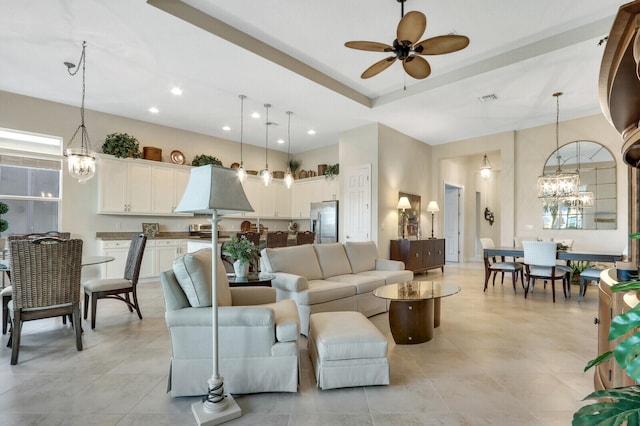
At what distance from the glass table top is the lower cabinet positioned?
4382 mm

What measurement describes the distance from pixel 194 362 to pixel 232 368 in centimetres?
25

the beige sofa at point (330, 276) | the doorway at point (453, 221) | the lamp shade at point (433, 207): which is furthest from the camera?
the doorway at point (453, 221)

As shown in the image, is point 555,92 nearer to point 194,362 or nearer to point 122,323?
point 194,362

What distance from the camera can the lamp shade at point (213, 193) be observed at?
6.29ft

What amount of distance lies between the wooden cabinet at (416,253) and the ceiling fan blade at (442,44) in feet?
13.5

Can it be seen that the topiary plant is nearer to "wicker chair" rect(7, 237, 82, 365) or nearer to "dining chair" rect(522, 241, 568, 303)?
"wicker chair" rect(7, 237, 82, 365)

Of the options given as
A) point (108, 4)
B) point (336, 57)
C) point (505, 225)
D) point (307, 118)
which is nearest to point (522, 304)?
point (505, 225)

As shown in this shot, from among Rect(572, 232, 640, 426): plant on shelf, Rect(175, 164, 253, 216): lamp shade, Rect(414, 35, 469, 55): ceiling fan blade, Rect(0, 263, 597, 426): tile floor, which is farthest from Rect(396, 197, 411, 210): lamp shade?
Rect(572, 232, 640, 426): plant on shelf

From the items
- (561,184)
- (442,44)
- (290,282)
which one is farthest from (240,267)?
(561,184)

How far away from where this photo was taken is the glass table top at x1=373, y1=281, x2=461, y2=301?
10.1 ft

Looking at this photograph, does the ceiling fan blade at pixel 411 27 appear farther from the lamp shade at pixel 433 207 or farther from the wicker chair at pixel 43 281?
the lamp shade at pixel 433 207

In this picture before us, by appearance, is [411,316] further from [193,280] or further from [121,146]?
[121,146]

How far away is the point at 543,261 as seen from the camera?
4.79 meters

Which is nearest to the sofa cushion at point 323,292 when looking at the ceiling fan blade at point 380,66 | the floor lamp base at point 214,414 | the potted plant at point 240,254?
the potted plant at point 240,254
